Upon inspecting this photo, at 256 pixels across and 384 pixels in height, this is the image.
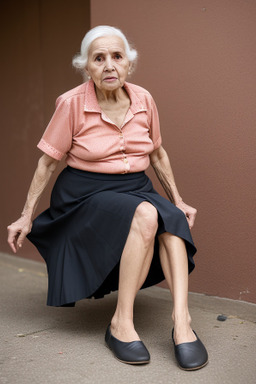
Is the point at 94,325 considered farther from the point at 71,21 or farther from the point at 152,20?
the point at 71,21

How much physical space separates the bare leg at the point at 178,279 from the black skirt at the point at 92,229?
2.1 inches

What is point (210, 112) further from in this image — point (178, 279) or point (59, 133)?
point (178, 279)

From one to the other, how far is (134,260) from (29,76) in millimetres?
2934

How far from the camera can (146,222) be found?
8.88ft

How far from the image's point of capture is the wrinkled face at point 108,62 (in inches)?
117

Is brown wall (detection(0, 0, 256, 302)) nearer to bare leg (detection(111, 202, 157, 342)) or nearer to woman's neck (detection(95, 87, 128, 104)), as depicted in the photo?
woman's neck (detection(95, 87, 128, 104))

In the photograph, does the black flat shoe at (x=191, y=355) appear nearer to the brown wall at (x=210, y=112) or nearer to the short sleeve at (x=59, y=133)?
the brown wall at (x=210, y=112)

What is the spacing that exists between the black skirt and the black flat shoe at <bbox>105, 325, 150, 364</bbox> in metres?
0.32

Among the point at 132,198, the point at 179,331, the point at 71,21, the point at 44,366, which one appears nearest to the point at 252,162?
the point at 132,198

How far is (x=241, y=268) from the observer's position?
11.3 ft

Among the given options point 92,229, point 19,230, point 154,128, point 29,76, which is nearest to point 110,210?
point 92,229

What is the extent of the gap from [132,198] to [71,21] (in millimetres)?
2458

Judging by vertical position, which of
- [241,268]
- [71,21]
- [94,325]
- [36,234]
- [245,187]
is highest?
[71,21]

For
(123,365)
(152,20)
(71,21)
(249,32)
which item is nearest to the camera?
(123,365)
